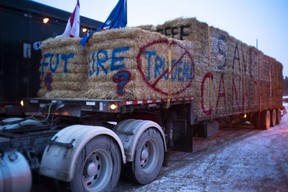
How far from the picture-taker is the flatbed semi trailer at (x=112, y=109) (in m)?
3.93

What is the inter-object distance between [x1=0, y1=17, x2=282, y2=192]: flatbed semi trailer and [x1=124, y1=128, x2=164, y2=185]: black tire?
18 millimetres

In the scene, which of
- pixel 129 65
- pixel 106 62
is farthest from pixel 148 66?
pixel 106 62

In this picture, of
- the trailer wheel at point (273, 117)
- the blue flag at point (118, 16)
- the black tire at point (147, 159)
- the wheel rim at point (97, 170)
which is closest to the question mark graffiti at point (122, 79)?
the black tire at point (147, 159)

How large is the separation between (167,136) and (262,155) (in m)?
2.58

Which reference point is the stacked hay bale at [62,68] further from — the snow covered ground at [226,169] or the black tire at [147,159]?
the snow covered ground at [226,169]

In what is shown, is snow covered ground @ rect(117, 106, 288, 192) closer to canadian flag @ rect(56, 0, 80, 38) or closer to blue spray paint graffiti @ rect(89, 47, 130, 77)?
blue spray paint graffiti @ rect(89, 47, 130, 77)

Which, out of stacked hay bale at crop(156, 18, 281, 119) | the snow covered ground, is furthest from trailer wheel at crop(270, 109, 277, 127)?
the snow covered ground

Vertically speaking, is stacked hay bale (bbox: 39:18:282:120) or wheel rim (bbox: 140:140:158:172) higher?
stacked hay bale (bbox: 39:18:282:120)

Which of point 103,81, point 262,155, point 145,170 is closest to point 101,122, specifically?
point 103,81

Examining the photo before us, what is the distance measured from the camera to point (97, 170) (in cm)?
436

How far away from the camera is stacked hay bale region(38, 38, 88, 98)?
590cm

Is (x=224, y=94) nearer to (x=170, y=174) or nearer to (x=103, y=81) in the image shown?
(x=170, y=174)

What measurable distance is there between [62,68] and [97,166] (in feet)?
8.34

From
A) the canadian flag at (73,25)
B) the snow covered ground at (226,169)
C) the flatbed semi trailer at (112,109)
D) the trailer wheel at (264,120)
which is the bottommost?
the snow covered ground at (226,169)
